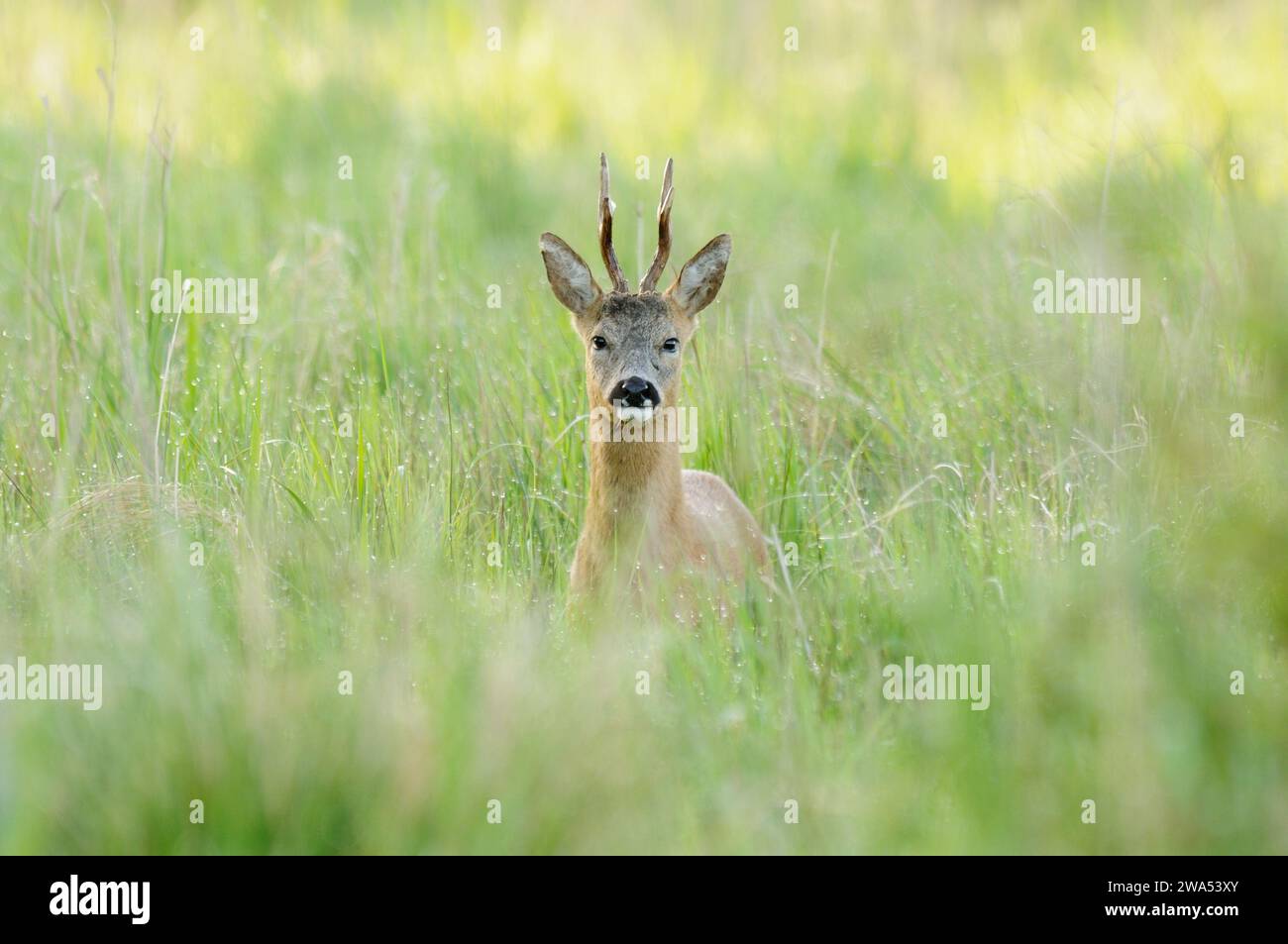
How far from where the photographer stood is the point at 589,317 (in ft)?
19.7

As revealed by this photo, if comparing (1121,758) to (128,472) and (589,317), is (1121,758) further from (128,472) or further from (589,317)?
(128,472)

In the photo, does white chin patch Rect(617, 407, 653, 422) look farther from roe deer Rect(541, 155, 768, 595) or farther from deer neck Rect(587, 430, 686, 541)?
deer neck Rect(587, 430, 686, 541)

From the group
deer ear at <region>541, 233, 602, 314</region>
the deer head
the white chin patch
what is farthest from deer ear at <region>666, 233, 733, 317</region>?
the white chin patch

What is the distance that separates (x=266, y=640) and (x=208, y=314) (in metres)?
3.16

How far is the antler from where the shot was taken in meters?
5.58

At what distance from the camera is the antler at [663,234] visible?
5.58 meters

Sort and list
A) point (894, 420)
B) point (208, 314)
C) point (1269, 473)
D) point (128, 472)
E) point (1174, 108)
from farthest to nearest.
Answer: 1. point (1174, 108)
2. point (208, 314)
3. point (894, 420)
4. point (128, 472)
5. point (1269, 473)

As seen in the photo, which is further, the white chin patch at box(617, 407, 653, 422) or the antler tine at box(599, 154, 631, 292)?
the antler tine at box(599, 154, 631, 292)

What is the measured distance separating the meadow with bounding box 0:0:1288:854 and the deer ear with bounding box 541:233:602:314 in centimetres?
47

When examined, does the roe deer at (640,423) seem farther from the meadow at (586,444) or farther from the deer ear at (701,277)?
the meadow at (586,444)

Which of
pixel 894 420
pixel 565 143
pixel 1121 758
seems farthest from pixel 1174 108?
pixel 1121 758

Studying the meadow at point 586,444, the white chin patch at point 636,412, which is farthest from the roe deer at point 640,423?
the meadow at point 586,444

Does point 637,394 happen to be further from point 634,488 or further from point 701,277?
point 701,277


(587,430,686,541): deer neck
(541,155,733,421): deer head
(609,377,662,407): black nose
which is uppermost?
(541,155,733,421): deer head
